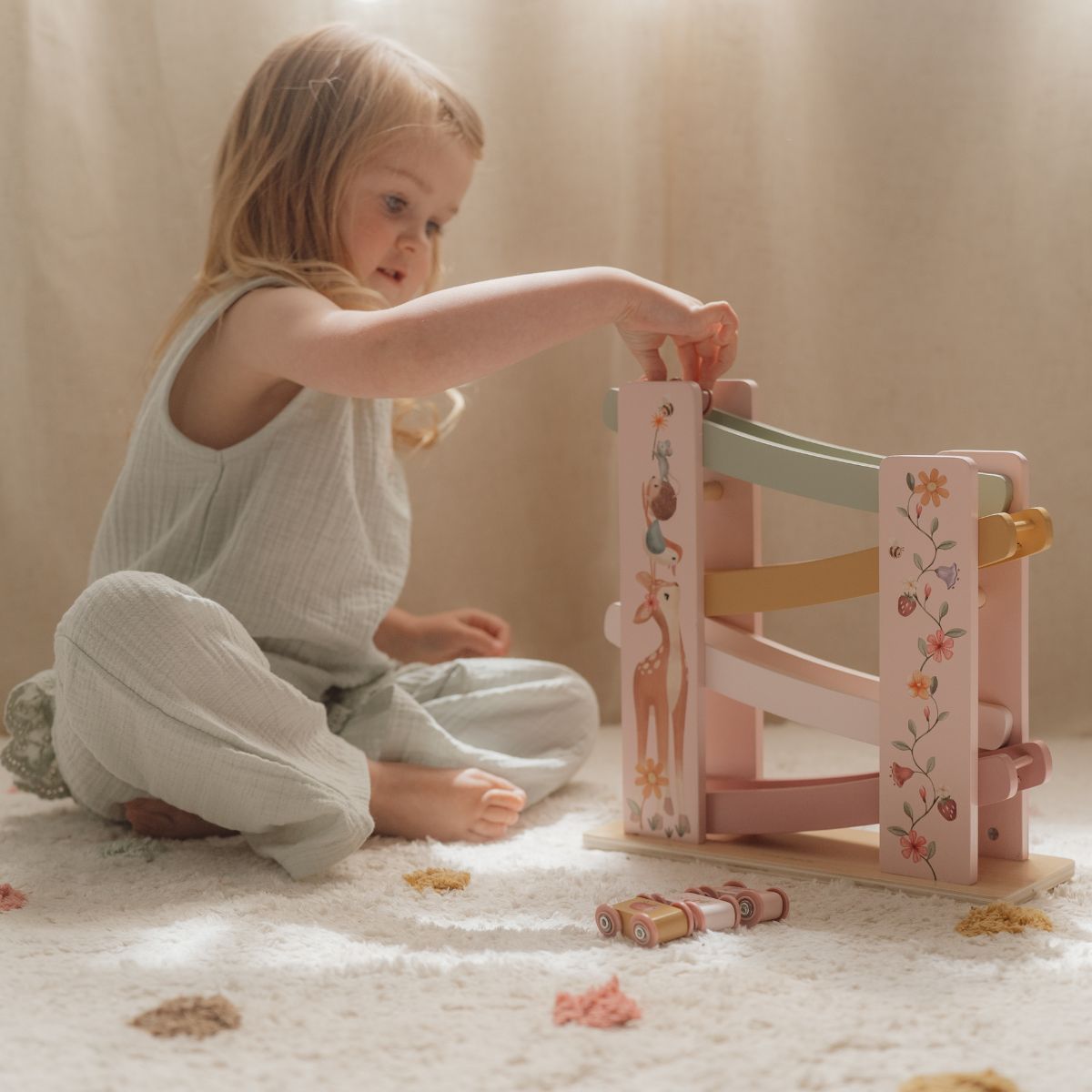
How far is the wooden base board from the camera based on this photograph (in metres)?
0.93

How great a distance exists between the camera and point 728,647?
107cm

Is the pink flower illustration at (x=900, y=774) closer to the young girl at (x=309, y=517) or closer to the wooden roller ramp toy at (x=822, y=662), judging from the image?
the wooden roller ramp toy at (x=822, y=662)

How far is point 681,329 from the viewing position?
1.04m

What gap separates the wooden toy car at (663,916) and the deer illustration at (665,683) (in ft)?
0.61

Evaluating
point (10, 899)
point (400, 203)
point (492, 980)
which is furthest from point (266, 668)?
point (400, 203)

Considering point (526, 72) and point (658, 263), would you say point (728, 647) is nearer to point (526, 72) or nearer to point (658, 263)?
point (658, 263)

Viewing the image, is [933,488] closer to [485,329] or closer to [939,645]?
[939,645]

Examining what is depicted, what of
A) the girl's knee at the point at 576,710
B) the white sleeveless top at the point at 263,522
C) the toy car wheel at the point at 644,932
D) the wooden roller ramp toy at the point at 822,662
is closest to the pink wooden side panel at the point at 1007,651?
the wooden roller ramp toy at the point at 822,662

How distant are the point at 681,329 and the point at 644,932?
446 mm

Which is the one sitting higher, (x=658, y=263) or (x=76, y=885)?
(x=658, y=263)

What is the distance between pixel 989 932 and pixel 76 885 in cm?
62

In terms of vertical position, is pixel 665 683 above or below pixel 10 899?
above

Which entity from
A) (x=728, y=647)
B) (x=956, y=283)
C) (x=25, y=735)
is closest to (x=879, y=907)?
(x=728, y=647)

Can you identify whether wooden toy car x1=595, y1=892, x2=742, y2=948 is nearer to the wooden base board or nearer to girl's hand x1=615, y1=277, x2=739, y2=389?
the wooden base board
